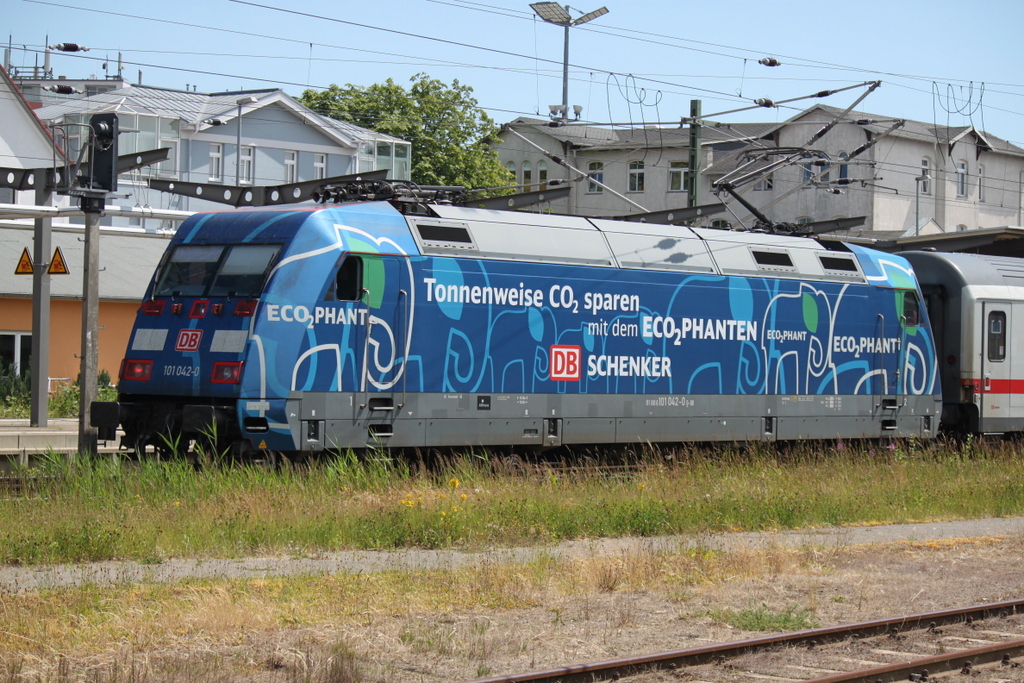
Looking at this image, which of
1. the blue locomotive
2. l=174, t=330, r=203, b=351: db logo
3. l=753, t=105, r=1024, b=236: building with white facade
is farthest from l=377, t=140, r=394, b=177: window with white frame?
l=174, t=330, r=203, b=351: db logo

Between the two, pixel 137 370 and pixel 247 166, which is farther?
pixel 247 166

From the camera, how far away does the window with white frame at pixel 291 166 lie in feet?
172

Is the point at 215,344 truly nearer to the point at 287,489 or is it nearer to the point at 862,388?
the point at 287,489

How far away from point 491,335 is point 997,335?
393 inches

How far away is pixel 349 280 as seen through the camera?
1254 cm

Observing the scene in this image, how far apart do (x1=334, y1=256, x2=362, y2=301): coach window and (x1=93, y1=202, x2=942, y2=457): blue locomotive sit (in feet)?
0.07

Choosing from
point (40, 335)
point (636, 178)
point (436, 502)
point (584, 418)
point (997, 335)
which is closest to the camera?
point (436, 502)

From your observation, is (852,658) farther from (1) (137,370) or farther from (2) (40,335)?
(2) (40,335)

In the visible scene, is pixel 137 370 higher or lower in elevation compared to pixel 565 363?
lower

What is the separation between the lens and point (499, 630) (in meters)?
7.56

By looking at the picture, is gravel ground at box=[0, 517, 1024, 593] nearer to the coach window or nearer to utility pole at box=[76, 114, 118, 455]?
the coach window

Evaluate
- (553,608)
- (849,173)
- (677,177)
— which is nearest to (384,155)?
(677,177)

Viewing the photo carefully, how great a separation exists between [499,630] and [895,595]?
346cm

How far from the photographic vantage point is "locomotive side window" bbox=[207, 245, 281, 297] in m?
12.3
